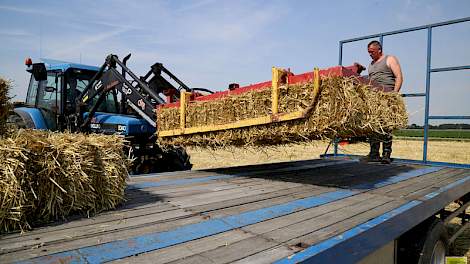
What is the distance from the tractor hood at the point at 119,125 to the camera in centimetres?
570

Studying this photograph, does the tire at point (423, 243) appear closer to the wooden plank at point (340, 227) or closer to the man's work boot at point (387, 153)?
the wooden plank at point (340, 227)

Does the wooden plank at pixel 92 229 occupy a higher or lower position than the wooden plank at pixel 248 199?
lower

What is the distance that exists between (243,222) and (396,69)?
372 centimetres

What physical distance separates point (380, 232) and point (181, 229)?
1231 mm

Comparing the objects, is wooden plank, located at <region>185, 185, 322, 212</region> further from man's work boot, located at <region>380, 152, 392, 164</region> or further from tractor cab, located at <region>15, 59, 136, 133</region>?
tractor cab, located at <region>15, 59, 136, 133</region>

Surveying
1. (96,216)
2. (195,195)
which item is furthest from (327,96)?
(96,216)

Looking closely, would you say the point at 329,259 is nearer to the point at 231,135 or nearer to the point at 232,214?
the point at 232,214

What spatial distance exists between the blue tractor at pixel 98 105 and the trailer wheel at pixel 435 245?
396 cm

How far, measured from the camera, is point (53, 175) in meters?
2.15

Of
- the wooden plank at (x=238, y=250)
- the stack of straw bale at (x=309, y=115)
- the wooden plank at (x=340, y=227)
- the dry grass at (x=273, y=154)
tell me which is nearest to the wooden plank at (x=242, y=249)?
the wooden plank at (x=238, y=250)

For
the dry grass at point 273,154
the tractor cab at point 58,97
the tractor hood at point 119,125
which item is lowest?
the dry grass at point 273,154

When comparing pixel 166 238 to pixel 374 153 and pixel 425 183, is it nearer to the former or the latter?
pixel 425 183

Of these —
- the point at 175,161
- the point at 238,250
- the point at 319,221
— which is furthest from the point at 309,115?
the point at 175,161

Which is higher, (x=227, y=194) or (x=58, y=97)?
(x=58, y=97)
